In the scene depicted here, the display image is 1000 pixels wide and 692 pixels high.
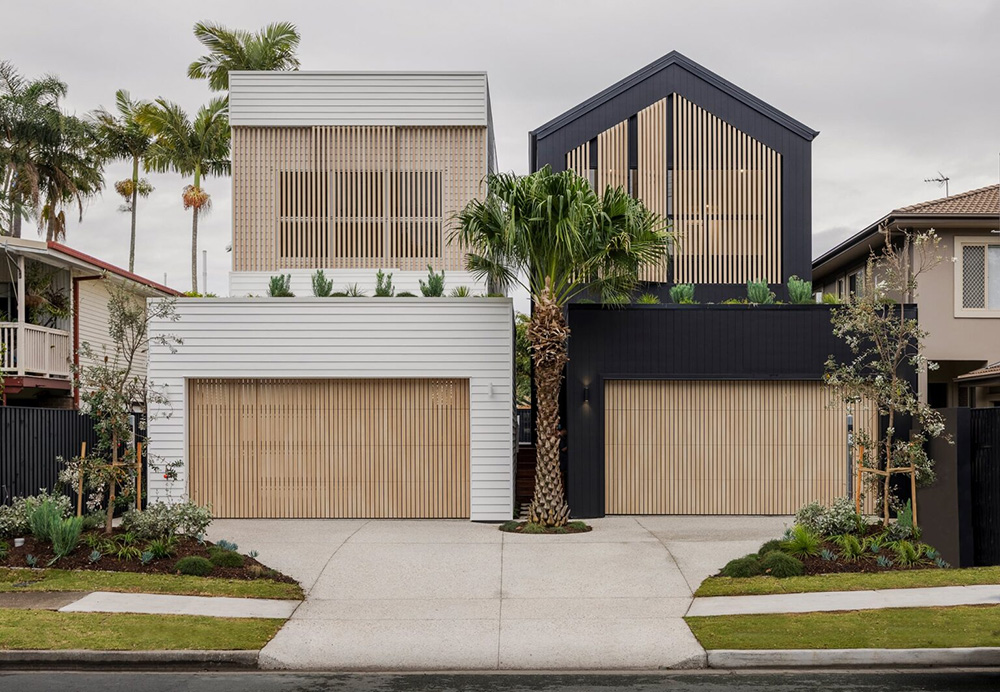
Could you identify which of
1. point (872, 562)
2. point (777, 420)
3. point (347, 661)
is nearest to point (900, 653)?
point (872, 562)

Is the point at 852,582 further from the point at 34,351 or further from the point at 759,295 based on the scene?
the point at 34,351

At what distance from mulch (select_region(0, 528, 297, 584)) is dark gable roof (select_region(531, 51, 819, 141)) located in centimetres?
1198

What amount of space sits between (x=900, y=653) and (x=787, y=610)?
5.78 feet

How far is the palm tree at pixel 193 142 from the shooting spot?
3666 cm

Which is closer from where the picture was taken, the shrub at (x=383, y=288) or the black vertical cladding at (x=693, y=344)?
the black vertical cladding at (x=693, y=344)

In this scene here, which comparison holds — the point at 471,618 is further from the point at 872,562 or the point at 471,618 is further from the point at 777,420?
Result: the point at 777,420

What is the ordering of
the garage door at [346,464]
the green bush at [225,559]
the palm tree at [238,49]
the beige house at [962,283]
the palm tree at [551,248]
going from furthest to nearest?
1. the palm tree at [238,49]
2. the beige house at [962,283]
3. the garage door at [346,464]
4. the palm tree at [551,248]
5. the green bush at [225,559]

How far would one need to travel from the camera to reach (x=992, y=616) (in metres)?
10.5

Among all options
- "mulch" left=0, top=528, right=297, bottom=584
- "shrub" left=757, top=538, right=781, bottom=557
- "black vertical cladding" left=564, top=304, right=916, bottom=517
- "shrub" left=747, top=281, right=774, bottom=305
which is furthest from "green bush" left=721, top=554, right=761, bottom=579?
"shrub" left=747, top=281, right=774, bottom=305

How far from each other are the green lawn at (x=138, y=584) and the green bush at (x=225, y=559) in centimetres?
45

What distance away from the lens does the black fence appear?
15.0m

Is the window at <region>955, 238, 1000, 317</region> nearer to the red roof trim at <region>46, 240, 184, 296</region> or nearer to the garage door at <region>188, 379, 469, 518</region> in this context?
the garage door at <region>188, 379, 469, 518</region>

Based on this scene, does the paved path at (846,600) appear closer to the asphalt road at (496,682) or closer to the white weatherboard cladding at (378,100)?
the asphalt road at (496,682)

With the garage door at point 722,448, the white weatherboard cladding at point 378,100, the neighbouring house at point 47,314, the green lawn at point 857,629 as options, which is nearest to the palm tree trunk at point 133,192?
the neighbouring house at point 47,314
